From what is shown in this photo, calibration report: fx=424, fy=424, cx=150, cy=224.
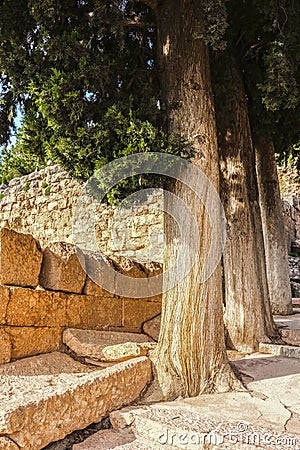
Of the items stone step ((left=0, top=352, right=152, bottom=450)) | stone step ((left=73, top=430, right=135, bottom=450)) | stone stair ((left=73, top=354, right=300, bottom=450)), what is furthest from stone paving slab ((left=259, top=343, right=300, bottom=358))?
stone step ((left=73, top=430, right=135, bottom=450))

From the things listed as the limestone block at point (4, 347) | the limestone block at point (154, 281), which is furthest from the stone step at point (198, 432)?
the limestone block at point (154, 281)

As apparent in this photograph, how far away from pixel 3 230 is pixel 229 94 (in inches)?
131

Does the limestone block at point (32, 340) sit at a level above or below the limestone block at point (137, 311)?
below

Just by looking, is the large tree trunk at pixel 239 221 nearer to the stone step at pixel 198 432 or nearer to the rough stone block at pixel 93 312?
the rough stone block at pixel 93 312

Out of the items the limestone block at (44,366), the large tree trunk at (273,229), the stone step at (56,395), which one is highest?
the large tree trunk at (273,229)

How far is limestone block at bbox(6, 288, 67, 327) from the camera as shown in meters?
3.56

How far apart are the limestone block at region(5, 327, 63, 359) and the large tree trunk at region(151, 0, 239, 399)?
38.5 inches

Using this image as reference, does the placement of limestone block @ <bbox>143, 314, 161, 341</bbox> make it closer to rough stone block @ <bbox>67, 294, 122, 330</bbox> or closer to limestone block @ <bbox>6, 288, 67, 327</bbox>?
rough stone block @ <bbox>67, 294, 122, 330</bbox>

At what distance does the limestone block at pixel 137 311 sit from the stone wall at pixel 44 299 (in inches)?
2.0

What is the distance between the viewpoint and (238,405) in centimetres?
317

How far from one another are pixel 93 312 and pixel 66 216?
519cm

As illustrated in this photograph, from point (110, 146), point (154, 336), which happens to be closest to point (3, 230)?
point (110, 146)

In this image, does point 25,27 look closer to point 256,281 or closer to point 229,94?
point 229,94

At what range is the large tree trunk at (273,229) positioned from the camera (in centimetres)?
717
